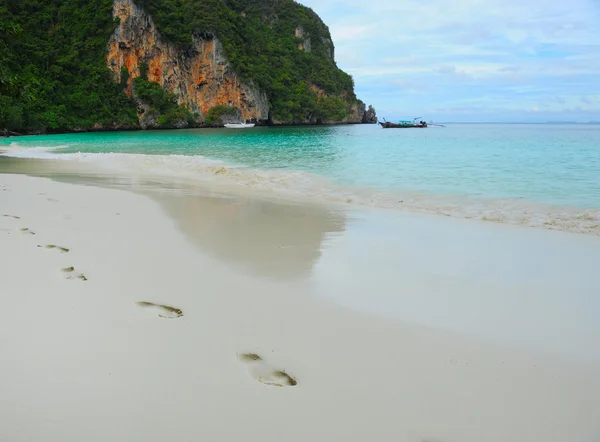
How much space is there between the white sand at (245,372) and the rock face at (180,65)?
79694 millimetres

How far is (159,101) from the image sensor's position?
254 ft

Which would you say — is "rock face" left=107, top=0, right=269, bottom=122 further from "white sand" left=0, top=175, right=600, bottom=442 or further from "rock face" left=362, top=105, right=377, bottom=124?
"white sand" left=0, top=175, right=600, bottom=442

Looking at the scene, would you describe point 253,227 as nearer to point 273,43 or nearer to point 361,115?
point 273,43

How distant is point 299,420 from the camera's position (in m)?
1.97

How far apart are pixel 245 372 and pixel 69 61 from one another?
275 ft

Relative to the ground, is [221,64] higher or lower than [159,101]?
higher

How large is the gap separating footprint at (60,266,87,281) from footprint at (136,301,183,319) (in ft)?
2.72

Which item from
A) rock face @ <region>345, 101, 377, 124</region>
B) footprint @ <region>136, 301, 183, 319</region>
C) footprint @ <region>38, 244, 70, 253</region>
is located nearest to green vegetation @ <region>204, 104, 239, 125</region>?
rock face @ <region>345, 101, 377, 124</region>

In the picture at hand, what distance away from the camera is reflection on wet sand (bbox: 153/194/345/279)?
447 centimetres

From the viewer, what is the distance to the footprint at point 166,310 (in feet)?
9.83

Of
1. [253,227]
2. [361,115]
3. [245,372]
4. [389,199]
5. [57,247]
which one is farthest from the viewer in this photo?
[361,115]

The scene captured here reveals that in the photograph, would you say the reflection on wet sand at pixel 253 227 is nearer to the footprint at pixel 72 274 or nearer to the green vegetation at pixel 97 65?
the footprint at pixel 72 274

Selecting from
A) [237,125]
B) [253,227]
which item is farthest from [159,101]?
[253,227]

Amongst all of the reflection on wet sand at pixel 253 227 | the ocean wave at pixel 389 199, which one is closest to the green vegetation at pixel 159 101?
the ocean wave at pixel 389 199
